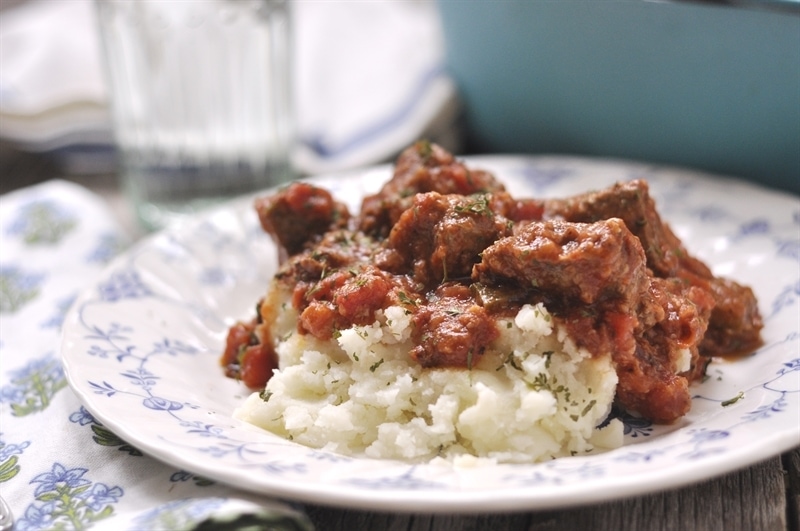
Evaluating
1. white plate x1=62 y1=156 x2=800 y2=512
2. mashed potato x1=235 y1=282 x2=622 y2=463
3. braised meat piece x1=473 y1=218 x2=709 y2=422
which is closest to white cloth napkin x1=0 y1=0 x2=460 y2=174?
white plate x1=62 y1=156 x2=800 y2=512

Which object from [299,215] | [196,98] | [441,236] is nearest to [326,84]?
[196,98]

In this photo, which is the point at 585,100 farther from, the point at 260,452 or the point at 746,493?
the point at 260,452

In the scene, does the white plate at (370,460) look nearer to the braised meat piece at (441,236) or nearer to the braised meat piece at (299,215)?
the braised meat piece at (299,215)

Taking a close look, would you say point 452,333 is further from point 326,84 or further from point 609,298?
point 326,84

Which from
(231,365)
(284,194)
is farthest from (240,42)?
(231,365)

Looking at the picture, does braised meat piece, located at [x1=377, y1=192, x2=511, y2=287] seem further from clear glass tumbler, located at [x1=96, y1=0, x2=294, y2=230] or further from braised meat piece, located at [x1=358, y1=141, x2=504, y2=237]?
clear glass tumbler, located at [x1=96, y1=0, x2=294, y2=230]

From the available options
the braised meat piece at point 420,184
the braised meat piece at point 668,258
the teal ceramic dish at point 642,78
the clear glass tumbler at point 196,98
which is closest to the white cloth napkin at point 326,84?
the clear glass tumbler at point 196,98
